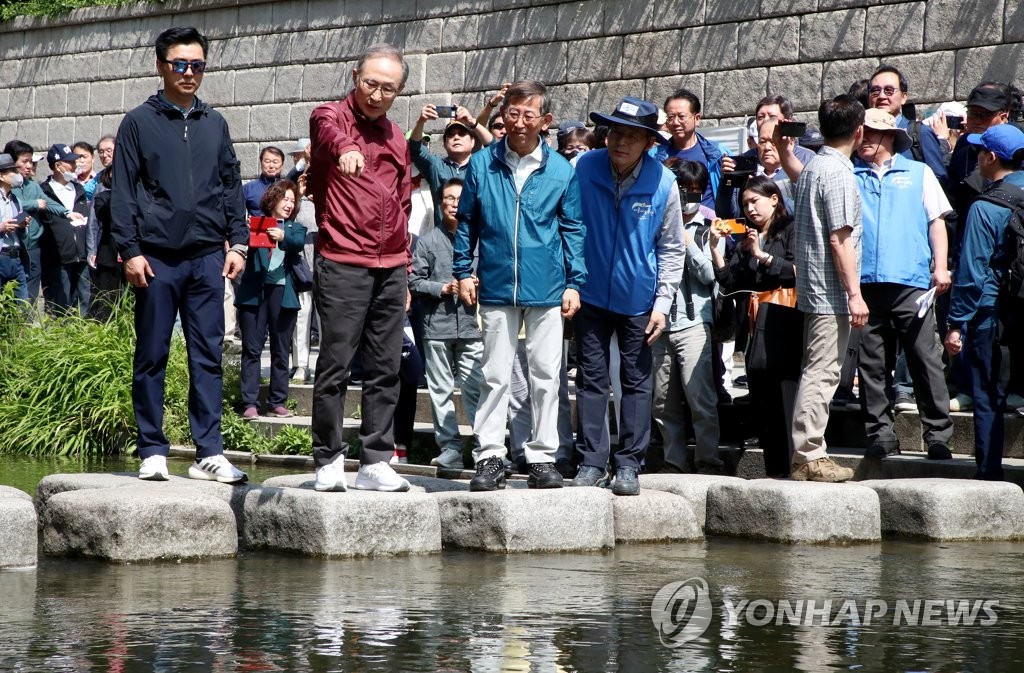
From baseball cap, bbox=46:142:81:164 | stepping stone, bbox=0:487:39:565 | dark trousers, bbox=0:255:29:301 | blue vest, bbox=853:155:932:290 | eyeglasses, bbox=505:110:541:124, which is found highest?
baseball cap, bbox=46:142:81:164

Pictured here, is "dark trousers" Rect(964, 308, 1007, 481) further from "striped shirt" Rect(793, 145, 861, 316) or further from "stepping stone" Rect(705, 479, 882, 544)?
"stepping stone" Rect(705, 479, 882, 544)

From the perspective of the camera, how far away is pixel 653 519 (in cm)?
696

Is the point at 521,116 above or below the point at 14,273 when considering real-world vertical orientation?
below

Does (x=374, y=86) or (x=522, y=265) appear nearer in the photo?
(x=374, y=86)

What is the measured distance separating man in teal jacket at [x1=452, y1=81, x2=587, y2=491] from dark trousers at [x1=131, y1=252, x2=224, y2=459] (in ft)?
Result: 3.92

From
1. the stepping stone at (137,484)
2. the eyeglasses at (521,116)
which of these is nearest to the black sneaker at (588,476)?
the stepping stone at (137,484)

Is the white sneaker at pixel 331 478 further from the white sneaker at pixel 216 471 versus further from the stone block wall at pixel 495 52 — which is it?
the stone block wall at pixel 495 52

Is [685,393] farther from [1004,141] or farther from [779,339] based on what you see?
[1004,141]

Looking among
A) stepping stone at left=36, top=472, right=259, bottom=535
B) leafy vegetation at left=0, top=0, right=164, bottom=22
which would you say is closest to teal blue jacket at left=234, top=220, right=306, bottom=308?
stepping stone at left=36, top=472, right=259, bottom=535

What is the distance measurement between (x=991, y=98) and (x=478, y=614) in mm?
5460

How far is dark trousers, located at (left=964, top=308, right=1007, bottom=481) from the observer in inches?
306

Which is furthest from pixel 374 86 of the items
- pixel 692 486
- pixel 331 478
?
pixel 692 486

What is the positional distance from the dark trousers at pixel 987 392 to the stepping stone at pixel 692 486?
1375mm

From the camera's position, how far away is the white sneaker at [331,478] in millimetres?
6598
